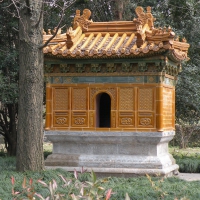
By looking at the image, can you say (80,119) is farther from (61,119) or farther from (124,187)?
(124,187)

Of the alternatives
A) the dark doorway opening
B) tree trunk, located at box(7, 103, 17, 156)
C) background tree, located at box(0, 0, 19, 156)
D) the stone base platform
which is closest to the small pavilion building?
the stone base platform

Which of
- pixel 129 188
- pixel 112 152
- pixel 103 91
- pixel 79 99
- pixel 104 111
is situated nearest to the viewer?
pixel 129 188

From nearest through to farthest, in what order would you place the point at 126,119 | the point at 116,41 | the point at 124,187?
the point at 124,187 < the point at 126,119 < the point at 116,41

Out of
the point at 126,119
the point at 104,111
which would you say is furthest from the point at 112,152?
the point at 104,111

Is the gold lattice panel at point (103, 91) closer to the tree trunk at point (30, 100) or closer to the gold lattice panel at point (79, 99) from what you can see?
the gold lattice panel at point (79, 99)

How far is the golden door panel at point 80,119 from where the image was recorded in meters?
11.5

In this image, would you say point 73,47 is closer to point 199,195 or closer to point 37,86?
point 37,86

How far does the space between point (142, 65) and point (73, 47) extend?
175 centimetres

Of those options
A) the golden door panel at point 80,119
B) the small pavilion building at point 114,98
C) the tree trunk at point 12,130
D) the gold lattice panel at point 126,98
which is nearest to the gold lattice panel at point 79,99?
the small pavilion building at point 114,98

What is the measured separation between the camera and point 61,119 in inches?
460

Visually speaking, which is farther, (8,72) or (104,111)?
(8,72)

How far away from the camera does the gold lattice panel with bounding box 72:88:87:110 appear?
11.6 metres

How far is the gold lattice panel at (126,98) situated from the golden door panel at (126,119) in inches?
5.5

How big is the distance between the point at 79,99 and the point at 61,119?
65 cm
